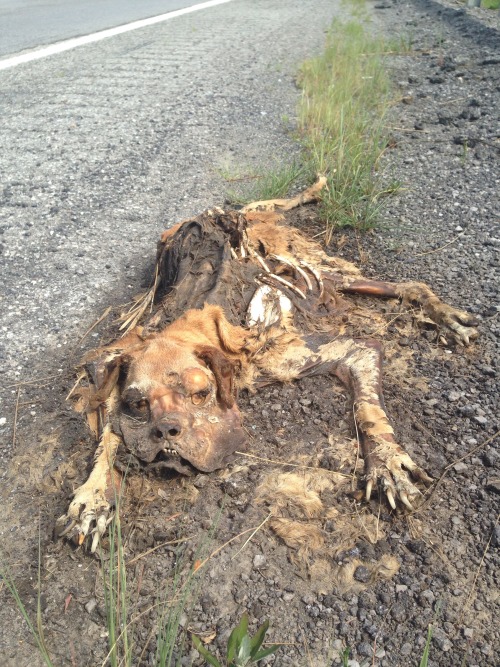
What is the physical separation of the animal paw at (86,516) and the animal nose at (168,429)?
420 millimetres

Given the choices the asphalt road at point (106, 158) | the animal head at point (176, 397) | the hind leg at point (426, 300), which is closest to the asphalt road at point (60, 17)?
the asphalt road at point (106, 158)

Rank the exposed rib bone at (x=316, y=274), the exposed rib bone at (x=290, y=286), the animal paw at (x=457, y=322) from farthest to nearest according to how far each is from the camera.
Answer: the exposed rib bone at (x=316, y=274), the exposed rib bone at (x=290, y=286), the animal paw at (x=457, y=322)

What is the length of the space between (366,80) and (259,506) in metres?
6.15

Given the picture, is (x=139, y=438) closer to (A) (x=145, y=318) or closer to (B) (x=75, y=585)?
(B) (x=75, y=585)

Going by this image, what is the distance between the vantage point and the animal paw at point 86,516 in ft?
9.81

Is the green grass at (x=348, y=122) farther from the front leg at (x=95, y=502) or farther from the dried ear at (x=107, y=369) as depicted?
the front leg at (x=95, y=502)

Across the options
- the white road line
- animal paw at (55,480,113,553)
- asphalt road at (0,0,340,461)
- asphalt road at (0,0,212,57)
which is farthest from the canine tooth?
asphalt road at (0,0,212,57)

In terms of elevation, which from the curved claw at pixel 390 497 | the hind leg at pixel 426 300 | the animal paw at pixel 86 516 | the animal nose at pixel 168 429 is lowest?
the hind leg at pixel 426 300

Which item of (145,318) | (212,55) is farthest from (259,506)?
(212,55)

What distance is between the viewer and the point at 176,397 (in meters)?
3.28

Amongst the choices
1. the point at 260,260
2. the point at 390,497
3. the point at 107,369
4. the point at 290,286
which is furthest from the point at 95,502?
the point at 260,260

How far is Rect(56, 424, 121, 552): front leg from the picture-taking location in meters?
3.00

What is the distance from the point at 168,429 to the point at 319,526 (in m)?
0.82

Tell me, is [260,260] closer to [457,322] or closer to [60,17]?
[457,322]
